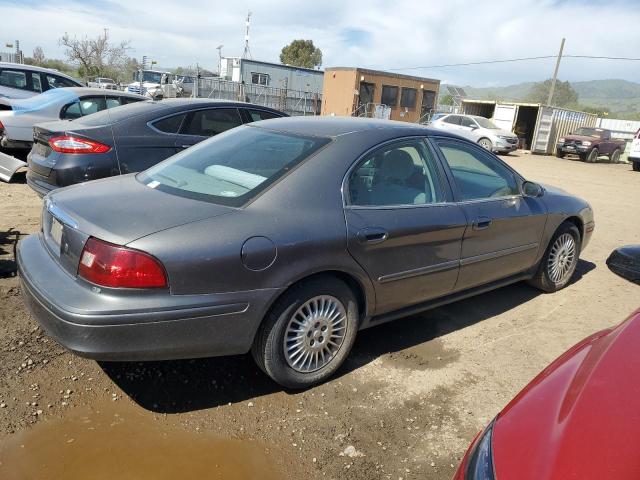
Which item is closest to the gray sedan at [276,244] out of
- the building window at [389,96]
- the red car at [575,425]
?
the red car at [575,425]

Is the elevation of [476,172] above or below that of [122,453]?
above

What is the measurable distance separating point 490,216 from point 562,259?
157cm

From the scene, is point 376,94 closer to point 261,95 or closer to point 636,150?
point 261,95

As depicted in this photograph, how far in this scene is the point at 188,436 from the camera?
2.73 m

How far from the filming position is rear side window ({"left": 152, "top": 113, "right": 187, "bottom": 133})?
566 cm

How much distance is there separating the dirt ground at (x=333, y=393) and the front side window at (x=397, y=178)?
3.67 ft

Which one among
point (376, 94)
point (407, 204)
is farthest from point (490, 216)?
point (376, 94)

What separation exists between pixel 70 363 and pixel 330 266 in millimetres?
1738

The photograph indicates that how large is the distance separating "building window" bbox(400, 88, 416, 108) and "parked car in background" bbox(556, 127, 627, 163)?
41.5 feet

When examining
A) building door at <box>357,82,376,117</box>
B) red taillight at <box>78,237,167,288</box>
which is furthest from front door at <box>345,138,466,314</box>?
building door at <box>357,82,376,117</box>

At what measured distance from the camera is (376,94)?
112 feet

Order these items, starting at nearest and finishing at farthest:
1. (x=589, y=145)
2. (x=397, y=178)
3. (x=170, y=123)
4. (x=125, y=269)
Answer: (x=125, y=269) → (x=397, y=178) → (x=170, y=123) → (x=589, y=145)

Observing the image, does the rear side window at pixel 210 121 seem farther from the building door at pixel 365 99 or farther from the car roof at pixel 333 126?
the building door at pixel 365 99

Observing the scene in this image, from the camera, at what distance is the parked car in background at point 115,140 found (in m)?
5.16
